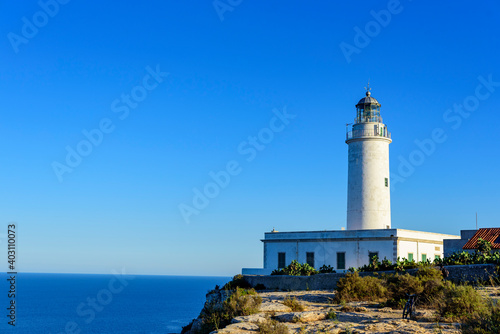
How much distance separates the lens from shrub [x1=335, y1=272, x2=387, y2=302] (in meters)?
14.7

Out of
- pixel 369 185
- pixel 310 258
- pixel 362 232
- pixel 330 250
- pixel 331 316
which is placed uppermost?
pixel 369 185

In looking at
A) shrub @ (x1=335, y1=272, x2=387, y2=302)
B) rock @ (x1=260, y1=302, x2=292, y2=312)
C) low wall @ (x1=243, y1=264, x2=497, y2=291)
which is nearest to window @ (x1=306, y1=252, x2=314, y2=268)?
low wall @ (x1=243, y1=264, x2=497, y2=291)

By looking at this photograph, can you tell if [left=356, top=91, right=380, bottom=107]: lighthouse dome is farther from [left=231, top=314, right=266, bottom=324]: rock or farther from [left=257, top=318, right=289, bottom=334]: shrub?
[left=257, top=318, right=289, bottom=334]: shrub

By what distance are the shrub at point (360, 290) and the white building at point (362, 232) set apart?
13.9 m

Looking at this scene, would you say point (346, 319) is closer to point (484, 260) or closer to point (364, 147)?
point (484, 260)

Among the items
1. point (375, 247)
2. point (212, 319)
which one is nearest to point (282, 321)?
point (212, 319)

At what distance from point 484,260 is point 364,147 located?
1503 cm

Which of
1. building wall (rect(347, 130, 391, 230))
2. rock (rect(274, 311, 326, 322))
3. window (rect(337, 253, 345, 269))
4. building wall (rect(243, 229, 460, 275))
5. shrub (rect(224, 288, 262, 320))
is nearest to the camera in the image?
rock (rect(274, 311, 326, 322))

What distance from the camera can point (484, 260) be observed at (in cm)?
1753

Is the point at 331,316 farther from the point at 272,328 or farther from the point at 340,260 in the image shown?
the point at 340,260

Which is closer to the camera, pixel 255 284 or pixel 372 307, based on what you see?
pixel 372 307

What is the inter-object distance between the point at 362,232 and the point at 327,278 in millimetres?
10411

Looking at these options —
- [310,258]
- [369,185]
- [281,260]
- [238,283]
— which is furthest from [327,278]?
[369,185]

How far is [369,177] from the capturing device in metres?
31.4
